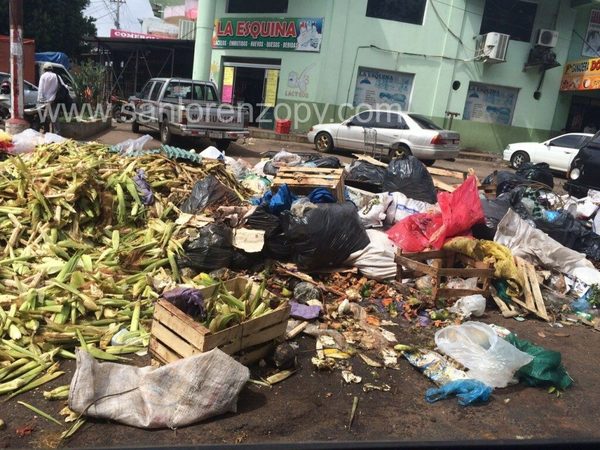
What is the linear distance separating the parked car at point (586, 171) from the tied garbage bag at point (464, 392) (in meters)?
7.07

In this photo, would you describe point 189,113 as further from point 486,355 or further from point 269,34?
point 486,355

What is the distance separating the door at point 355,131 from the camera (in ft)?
49.1

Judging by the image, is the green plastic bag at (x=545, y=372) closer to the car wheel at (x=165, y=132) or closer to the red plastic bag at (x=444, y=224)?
the red plastic bag at (x=444, y=224)

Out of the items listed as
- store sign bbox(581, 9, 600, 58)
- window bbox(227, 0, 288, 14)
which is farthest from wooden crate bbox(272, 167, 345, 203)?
store sign bbox(581, 9, 600, 58)

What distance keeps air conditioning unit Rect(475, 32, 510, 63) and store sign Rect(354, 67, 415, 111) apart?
2.78m

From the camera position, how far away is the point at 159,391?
9.69ft

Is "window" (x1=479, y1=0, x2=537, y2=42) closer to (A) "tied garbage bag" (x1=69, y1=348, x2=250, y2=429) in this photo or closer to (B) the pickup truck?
(B) the pickup truck

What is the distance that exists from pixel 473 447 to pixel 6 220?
5118 millimetres

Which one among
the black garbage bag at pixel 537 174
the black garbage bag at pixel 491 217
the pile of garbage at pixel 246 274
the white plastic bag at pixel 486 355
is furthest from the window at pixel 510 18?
the white plastic bag at pixel 486 355

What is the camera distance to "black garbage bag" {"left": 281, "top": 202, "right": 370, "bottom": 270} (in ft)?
16.8

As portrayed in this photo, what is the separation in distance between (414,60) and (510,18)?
433cm

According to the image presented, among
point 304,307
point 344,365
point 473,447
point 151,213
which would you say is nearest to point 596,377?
point 344,365

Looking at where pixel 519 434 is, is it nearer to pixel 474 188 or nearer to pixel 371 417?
pixel 371 417

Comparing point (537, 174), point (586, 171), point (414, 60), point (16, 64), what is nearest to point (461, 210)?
point (537, 174)
